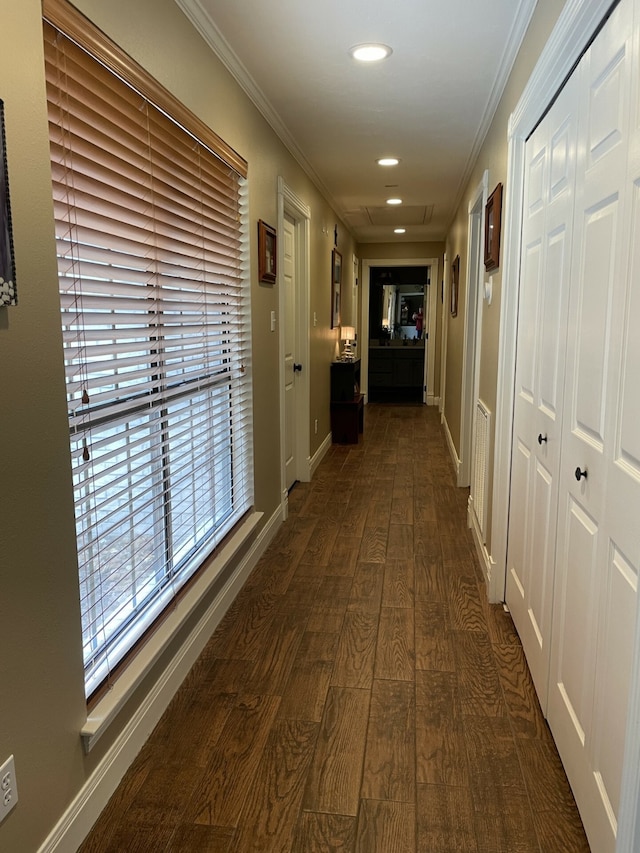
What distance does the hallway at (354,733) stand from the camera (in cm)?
156

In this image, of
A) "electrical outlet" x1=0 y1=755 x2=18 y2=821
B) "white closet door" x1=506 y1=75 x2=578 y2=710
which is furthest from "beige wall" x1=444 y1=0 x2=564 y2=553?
"electrical outlet" x1=0 y1=755 x2=18 y2=821

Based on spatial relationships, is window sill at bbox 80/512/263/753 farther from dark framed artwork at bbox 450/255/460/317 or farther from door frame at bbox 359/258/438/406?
door frame at bbox 359/258/438/406

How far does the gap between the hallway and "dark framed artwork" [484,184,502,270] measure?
1597 mm

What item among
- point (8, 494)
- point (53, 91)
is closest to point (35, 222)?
point (53, 91)

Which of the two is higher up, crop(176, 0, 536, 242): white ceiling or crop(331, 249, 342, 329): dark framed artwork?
crop(176, 0, 536, 242): white ceiling

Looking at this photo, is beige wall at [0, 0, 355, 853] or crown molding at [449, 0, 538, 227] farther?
crown molding at [449, 0, 538, 227]

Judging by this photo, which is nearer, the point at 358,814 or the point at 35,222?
the point at 35,222

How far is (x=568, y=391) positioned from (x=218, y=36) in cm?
194

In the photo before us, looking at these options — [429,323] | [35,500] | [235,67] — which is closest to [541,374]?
[35,500]

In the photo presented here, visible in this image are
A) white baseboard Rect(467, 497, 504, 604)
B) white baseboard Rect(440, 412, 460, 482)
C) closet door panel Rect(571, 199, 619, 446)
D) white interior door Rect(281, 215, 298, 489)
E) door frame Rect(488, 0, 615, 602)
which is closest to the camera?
closet door panel Rect(571, 199, 619, 446)

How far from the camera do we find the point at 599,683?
142cm

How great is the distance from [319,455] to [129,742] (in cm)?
381

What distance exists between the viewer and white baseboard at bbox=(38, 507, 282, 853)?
1.48 meters

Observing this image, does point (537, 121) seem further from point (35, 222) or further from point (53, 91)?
point (35, 222)
